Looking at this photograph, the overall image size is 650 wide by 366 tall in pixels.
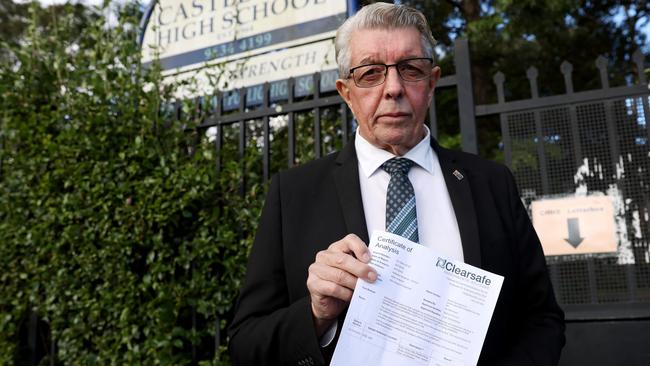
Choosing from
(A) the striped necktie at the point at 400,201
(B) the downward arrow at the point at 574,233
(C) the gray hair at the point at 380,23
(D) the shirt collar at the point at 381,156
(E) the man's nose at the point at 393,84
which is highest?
(C) the gray hair at the point at 380,23

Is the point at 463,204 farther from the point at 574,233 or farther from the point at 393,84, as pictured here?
the point at 574,233

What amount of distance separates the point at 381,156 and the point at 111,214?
2.34m

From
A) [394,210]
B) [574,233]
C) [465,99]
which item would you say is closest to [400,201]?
[394,210]

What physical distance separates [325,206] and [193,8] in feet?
10.7

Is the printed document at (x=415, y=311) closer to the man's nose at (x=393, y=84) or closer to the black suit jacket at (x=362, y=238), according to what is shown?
the black suit jacket at (x=362, y=238)

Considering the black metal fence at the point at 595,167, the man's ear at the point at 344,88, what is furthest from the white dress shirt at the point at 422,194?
the black metal fence at the point at 595,167

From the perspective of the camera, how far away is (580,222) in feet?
9.89

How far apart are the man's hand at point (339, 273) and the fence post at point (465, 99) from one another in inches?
72.6

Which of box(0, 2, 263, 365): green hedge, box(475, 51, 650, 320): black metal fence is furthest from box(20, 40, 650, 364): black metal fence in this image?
box(0, 2, 263, 365): green hedge

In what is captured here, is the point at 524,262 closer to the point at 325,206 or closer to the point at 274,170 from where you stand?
the point at 325,206

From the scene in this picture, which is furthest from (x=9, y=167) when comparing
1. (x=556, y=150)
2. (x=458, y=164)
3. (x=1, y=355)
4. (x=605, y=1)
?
(x=605, y=1)

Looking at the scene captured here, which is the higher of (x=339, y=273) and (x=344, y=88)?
(x=344, y=88)

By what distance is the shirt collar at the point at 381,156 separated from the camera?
169 cm

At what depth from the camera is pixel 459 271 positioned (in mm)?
1271
